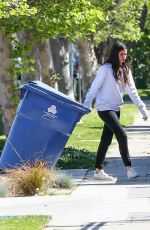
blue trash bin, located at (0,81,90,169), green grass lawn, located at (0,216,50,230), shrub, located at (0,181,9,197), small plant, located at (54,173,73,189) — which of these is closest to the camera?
green grass lawn, located at (0,216,50,230)

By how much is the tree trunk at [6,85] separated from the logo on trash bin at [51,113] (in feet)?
10.1

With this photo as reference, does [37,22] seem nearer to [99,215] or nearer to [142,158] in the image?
[142,158]

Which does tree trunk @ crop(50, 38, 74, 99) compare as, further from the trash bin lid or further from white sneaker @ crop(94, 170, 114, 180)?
white sneaker @ crop(94, 170, 114, 180)

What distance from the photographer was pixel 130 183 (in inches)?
439

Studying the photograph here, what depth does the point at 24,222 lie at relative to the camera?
27.8ft

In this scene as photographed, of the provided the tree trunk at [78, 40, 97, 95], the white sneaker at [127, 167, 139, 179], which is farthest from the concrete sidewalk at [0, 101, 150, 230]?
the tree trunk at [78, 40, 97, 95]

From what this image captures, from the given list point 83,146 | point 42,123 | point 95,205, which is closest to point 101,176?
point 42,123

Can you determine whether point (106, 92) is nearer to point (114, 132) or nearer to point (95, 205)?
point (114, 132)

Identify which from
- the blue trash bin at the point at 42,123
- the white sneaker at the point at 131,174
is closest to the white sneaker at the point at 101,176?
the white sneaker at the point at 131,174

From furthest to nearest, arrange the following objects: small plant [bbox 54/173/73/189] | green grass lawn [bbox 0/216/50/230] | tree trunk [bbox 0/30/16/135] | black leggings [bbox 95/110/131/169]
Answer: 1. tree trunk [bbox 0/30/16/135]
2. black leggings [bbox 95/110/131/169]
3. small plant [bbox 54/173/73/189]
4. green grass lawn [bbox 0/216/50/230]

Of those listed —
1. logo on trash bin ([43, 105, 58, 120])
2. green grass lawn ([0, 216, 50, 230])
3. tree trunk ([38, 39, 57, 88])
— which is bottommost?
tree trunk ([38, 39, 57, 88])

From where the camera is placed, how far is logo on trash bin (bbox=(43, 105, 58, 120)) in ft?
38.5

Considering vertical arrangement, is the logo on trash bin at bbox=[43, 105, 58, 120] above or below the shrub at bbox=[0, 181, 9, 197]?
above

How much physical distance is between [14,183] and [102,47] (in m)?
31.0
